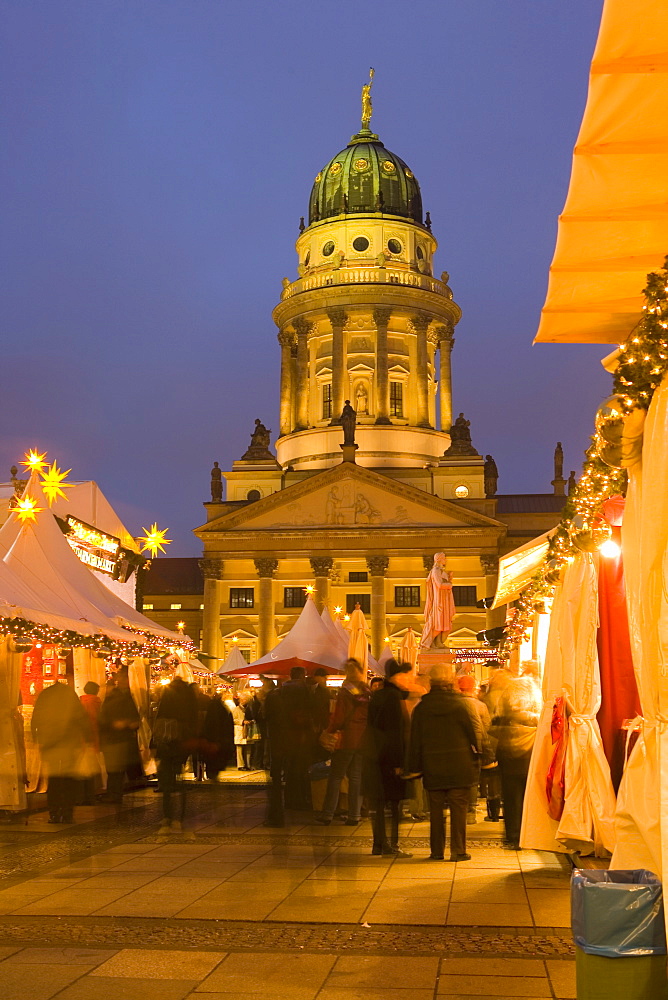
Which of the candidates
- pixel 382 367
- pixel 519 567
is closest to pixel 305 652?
pixel 519 567

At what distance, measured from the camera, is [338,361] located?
74.3 m

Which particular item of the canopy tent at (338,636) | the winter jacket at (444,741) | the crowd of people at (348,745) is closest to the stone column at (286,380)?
the canopy tent at (338,636)

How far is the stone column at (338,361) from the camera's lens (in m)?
74.0

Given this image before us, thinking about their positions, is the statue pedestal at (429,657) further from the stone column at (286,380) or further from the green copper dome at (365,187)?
the green copper dome at (365,187)

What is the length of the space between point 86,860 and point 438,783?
3.39 metres

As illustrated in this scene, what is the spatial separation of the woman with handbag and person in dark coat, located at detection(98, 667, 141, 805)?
142 inches

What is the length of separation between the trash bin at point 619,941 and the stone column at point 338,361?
6901 cm

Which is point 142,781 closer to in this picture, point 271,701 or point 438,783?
point 271,701

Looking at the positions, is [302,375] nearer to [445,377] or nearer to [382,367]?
[382,367]

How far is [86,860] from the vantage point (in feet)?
35.8

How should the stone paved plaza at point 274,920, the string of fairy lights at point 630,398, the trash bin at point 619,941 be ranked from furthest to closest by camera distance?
the stone paved plaza at point 274,920
the string of fairy lights at point 630,398
the trash bin at point 619,941

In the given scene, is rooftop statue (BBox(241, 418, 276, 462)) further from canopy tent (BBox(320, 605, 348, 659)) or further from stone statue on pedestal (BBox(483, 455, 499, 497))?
canopy tent (BBox(320, 605, 348, 659))

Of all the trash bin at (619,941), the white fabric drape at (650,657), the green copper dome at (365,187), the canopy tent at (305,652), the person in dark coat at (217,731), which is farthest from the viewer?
the green copper dome at (365,187)

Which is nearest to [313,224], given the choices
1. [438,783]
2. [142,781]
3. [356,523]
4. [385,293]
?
[385,293]
